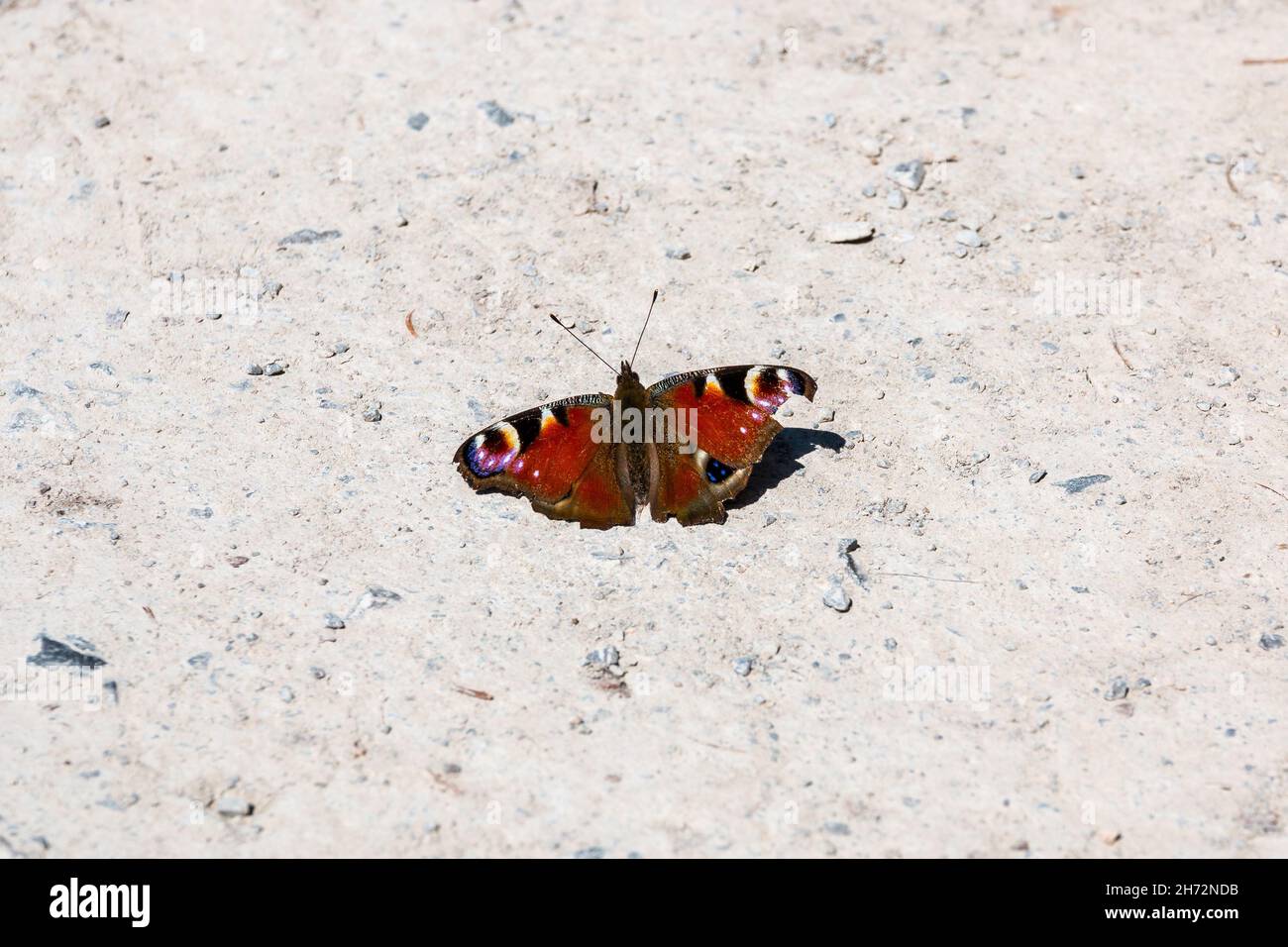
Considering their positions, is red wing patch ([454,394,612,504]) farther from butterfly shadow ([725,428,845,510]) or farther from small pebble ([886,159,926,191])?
small pebble ([886,159,926,191])

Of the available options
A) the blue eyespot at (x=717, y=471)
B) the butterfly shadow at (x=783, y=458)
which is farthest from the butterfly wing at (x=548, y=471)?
the butterfly shadow at (x=783, y=458)

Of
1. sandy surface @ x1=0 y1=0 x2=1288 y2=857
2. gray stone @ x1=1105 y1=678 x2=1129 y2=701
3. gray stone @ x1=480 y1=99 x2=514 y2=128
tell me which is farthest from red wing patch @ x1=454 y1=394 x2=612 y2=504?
gray stone @ x1=480 y1=99 x2=514 y2=128

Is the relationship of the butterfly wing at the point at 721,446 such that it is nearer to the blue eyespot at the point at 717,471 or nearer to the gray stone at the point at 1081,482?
the blue eyespot at the point at 717,471

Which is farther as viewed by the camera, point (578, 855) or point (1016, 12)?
point (1016, 12)

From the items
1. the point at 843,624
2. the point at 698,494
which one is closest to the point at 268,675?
the point at 698,494
